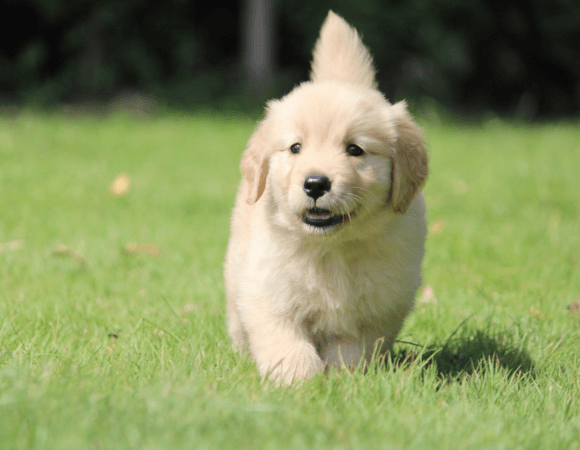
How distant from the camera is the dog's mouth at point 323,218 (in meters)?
2.13

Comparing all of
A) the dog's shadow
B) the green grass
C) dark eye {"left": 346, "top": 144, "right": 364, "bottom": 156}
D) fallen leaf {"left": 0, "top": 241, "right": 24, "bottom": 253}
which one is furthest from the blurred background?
dark eye {"left": 346, "top": 144, "right": 364, "bottom": 156}

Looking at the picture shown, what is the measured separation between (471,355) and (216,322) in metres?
1.02

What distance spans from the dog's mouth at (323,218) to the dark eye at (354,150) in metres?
0.22

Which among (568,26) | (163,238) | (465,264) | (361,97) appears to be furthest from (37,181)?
(568,26)

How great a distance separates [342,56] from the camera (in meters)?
2.66

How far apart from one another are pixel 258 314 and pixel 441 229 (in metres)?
2.32

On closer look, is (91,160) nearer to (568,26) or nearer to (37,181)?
(37,181)

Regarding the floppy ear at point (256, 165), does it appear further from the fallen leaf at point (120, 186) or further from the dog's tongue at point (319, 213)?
the fallen leaf at point (120, 186)

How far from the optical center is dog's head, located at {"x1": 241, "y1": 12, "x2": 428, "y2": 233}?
2113 millimetres

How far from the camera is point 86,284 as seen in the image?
3.23 meters

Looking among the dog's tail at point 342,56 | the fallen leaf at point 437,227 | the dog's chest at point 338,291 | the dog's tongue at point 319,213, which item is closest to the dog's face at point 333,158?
the dog's tongue at point 319,213

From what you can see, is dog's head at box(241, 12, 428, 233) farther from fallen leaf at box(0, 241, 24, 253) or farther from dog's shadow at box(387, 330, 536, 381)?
fallen leaf at box(0, 241, 24, 253)

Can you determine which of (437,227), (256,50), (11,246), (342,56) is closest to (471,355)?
(342,56)

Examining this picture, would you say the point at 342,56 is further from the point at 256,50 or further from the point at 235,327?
the point at 256,50
